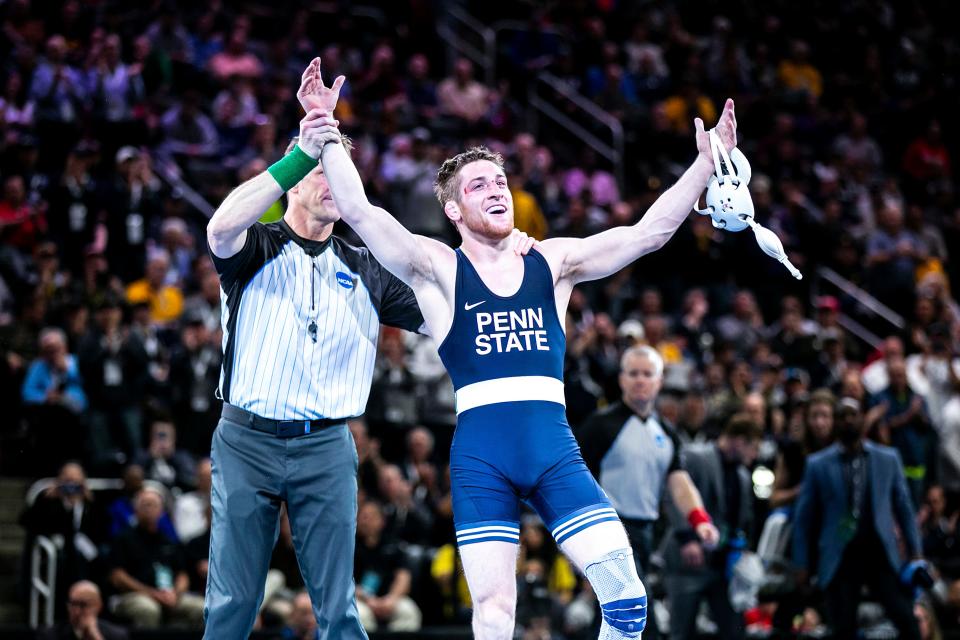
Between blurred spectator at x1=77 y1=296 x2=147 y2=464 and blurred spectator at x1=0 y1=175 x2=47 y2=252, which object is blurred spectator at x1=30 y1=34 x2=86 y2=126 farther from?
blurred spectator at x1=77 y1=296 x2=147 y2=464

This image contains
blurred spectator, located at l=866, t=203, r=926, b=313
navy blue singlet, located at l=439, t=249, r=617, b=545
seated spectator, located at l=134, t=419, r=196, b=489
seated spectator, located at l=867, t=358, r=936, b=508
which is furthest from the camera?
blurred spectator, located at l=866, t=203, r=926, b=313

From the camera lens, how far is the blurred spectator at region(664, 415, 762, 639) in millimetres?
10000

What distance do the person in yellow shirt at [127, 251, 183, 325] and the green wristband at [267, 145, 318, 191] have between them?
7.74m

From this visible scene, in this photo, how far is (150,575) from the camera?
11.0 meters

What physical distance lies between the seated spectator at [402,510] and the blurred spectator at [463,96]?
690cm

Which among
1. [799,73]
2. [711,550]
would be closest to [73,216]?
[711,550]

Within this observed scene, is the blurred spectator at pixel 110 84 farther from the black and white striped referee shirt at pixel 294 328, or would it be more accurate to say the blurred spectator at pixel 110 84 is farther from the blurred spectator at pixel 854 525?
the black and white striped referee shirt at pixel 294 328

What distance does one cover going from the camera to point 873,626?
459 inches

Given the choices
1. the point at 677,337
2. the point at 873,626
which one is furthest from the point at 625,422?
the point at 677,337

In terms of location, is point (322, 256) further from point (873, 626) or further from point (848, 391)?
point (848, 391)

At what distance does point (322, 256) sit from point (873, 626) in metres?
7.35

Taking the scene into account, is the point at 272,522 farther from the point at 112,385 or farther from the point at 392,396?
the point at 392,396

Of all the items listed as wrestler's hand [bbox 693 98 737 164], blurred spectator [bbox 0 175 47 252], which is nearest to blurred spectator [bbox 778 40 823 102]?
blurred spectator [bbox 0 175 47 252]

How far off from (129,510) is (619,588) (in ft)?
23.1
